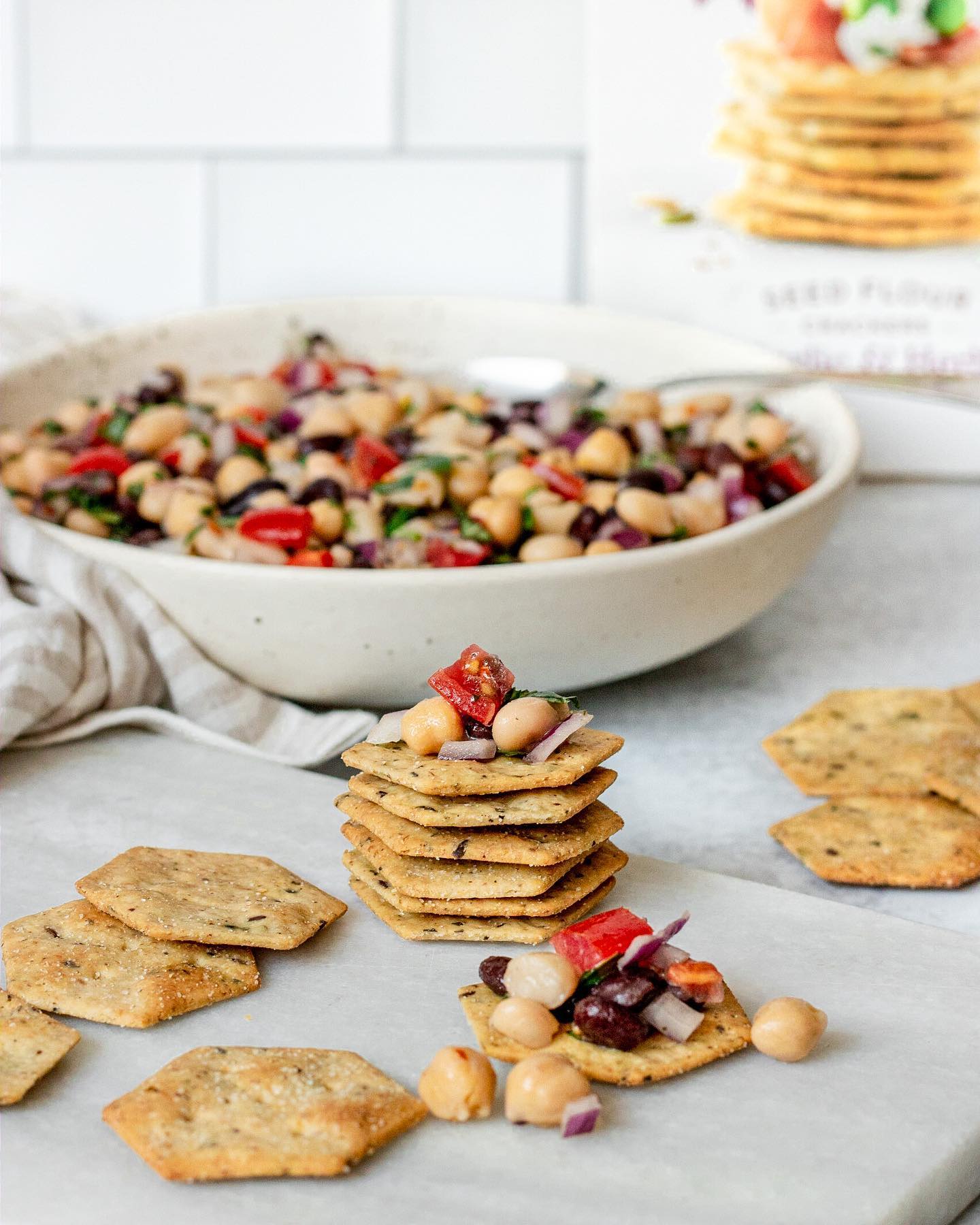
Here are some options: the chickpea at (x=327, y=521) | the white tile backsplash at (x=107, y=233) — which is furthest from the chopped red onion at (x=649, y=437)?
the white tile backsplash at (x=107, y=233)

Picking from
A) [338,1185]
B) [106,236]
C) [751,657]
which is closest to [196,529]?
[751,657]

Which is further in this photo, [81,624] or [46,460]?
[46,460]

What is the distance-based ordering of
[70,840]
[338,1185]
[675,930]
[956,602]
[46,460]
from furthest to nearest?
[956,602] < [46,460] < [70,840] < [675,930] < [338,1185]

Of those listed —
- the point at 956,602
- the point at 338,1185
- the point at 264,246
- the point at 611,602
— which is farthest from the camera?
the point at 264,246

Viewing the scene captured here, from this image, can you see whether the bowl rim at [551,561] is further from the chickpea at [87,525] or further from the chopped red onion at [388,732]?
the chopped red onion at [388,732]

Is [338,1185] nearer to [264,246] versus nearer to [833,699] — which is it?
[833,699]

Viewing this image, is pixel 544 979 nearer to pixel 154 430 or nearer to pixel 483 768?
pixel 483 768
